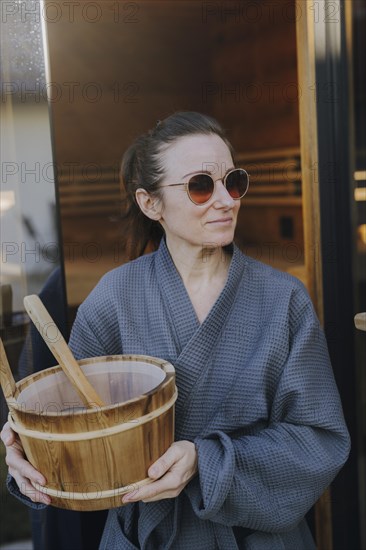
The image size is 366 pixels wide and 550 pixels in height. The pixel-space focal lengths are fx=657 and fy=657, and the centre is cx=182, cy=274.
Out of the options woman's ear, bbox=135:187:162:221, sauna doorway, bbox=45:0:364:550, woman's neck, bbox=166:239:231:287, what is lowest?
woman's neck, bbox=166:239:231:287

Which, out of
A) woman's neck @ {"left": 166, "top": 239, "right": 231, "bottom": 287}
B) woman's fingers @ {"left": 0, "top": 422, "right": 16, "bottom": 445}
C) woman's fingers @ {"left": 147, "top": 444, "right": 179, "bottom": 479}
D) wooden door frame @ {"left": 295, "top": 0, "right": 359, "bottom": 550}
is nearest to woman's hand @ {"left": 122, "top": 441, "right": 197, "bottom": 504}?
woman's fingers @ {"left": 147, "top": 444, "right": 179, "bottom": 479}

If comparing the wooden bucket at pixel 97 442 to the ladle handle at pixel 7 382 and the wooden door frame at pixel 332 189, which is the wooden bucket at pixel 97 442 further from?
the wooden door frame at pixel 332 189

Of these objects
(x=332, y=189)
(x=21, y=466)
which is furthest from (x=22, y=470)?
→ (x=332, y=189)

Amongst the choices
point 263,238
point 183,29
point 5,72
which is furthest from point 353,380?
point 183,29

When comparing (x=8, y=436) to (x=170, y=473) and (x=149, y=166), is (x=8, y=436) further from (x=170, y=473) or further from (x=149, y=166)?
(x=149, y=166)

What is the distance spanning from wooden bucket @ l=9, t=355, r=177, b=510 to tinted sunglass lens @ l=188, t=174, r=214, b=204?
35 cm

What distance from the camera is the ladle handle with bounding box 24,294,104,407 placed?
117 centimetres

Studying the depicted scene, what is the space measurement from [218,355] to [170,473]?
277mm

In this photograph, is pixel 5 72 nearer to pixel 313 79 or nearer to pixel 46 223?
pixel 46 223

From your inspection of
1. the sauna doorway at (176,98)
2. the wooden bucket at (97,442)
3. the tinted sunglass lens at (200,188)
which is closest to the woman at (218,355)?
the tinted sunglass lens at (200,188)

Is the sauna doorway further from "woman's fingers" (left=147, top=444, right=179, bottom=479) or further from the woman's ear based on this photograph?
"woman's fingers" (left=147, top=444, right=179, bottom=479)

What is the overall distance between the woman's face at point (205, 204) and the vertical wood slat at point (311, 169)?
531 mm

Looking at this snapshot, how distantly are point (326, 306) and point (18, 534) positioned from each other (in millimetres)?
1182

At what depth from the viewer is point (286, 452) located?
49.2 inches
